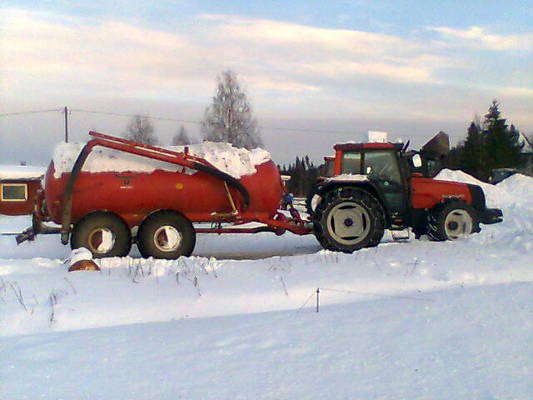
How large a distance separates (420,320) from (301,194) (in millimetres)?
32604

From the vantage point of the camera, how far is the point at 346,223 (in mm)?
11469

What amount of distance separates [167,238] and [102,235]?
3.69 feet

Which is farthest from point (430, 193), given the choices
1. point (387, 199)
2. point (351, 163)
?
point (351, 163)

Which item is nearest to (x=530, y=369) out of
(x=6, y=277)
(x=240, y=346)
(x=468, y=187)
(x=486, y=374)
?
(x=486, y=374)

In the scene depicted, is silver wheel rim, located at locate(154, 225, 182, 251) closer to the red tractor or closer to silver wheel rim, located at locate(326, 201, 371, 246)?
the red tractor

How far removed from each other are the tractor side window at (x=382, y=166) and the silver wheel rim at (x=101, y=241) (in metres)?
4.94

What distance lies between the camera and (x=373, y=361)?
15.5 ft

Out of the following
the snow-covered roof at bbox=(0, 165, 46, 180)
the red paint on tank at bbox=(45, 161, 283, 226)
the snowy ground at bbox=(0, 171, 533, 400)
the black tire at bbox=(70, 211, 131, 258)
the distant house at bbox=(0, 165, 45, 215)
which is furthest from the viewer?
the snow-covered roof at bbox=(0, 165, 46, 180)

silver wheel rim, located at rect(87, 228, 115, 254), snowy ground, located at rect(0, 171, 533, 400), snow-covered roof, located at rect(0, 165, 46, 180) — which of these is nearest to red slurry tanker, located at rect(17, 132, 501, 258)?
silver wheel rim, located at rect(87, 228, 115, 254)

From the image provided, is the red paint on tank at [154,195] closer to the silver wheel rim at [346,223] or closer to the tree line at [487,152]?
the silver wheel rim at [346,223]

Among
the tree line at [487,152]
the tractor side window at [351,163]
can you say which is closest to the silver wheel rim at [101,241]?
the tractor side window at [351,163]

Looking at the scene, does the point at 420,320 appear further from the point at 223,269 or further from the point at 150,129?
the point at 150,129

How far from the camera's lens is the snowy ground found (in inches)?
173

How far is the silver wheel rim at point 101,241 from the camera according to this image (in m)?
10.7
